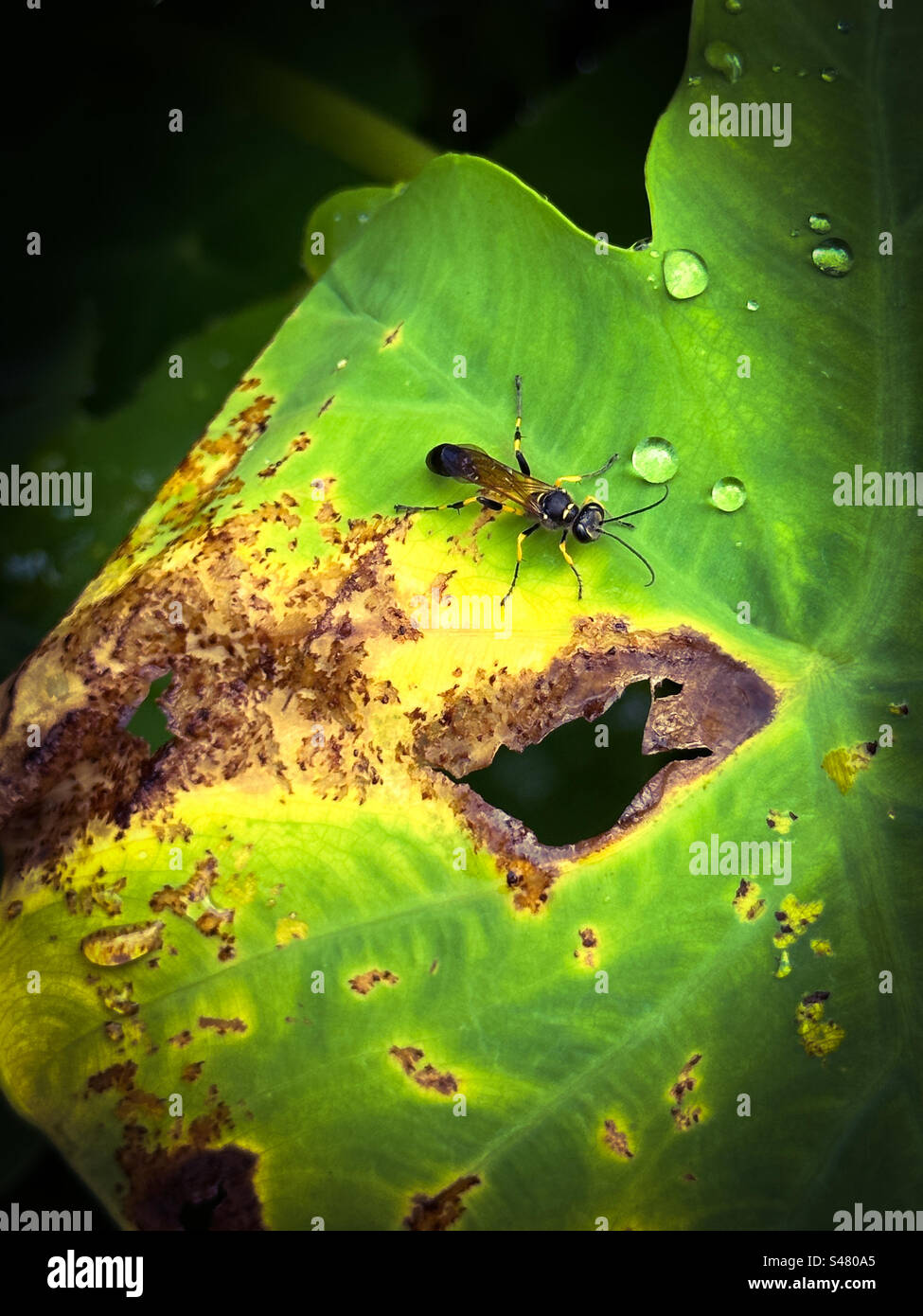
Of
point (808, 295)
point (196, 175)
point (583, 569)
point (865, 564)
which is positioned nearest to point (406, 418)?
point (583, 569)

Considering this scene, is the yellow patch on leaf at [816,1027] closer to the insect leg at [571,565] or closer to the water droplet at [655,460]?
the insect leg at [571,565]

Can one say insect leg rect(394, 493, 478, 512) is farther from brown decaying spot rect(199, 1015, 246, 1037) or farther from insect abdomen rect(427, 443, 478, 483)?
brown decaying spot rect(199, 1015, 246, 1037)

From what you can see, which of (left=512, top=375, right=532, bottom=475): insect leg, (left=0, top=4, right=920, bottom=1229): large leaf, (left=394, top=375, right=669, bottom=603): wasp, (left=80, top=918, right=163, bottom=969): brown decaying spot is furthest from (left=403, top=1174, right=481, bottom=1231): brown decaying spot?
(left=512, top=375, right=532, bottom=475): insect leg

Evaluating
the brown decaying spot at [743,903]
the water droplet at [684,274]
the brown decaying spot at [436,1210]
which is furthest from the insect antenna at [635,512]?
the brown decaying spot at [436,1210]

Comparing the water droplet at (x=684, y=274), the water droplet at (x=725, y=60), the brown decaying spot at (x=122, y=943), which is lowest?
the brown decaying spot at (x=122, y=943)

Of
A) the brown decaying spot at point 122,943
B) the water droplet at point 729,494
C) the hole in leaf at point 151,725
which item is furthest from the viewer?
the hole in leaf at point 151,725

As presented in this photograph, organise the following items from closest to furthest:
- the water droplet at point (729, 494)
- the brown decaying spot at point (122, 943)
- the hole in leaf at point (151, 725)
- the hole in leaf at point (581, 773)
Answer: the brown decaying spot at point (122, 943) → the water droplet at point (729, 494) → the hole in leaf at point (581, 773) → the hole in leaf at point (151, 725)
